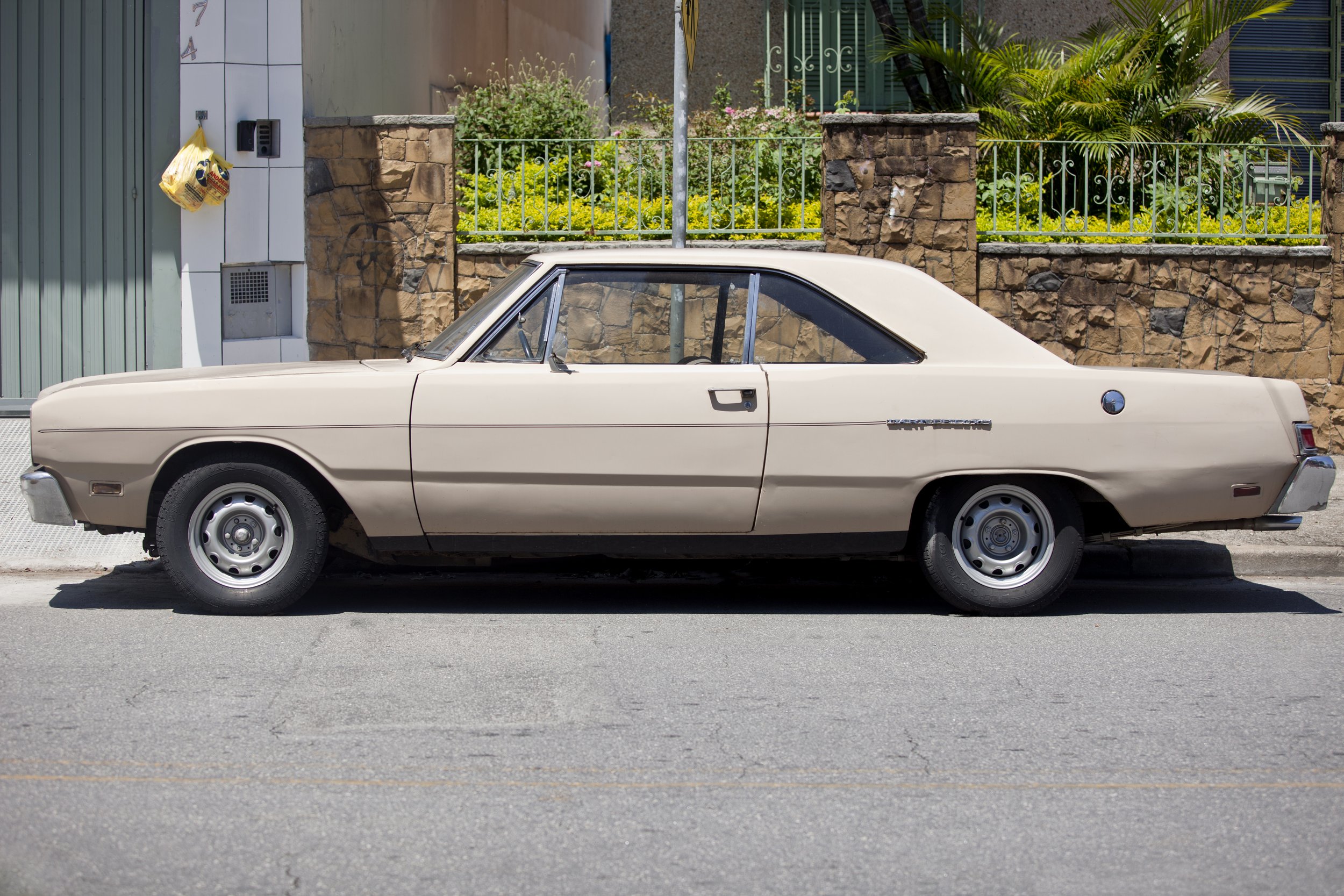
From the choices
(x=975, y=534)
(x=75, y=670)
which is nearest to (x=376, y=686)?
(x=75, y=670)

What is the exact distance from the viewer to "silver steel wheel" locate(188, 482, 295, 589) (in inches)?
236

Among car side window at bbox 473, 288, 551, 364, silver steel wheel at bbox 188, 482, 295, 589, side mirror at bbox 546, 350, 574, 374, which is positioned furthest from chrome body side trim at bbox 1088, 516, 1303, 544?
silver steel wheel at bbox 188, 482, 295, 589

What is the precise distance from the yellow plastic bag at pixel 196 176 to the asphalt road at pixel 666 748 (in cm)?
421

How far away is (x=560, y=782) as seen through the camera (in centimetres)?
408

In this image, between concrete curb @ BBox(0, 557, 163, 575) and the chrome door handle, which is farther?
concrete curb @ BBox(0, 557, 163, 575)

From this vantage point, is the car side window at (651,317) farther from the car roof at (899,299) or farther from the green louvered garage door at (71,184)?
the green louvered garage door at (71,184)

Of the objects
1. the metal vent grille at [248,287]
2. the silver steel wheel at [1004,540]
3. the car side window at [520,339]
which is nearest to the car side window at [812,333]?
the silver steel wheel at [1004,540]

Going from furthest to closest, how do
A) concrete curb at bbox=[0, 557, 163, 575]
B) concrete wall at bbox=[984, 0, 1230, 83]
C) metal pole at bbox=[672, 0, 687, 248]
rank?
concrete wall at bbox=[984, 0, 1230, 83] < metal pole at bbox=[672, 0, 687, 248] < concrete curb at bbox=[0, 557, 163, 575]

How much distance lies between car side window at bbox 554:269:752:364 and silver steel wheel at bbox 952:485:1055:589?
1246mm

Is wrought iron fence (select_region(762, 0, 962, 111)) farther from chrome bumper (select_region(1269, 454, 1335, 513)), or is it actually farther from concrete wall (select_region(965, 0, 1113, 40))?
chrome bumper (select_region(1269, 454, 1335, 513))

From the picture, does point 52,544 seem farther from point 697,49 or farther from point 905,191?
point 697,49

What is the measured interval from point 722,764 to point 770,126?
8752 mm

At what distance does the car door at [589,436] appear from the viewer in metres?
5.91

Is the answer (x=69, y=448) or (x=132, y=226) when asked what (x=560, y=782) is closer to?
(x=69, y=448)
